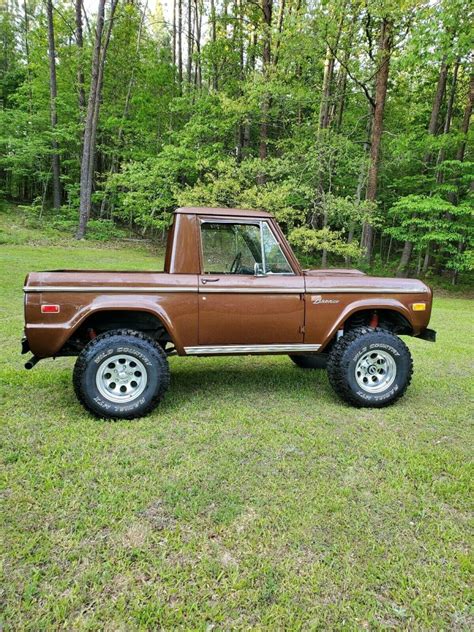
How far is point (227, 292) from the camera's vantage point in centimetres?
353

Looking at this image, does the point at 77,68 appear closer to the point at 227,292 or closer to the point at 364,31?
the point at 364,31

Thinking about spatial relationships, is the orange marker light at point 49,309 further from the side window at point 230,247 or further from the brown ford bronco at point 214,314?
the side window at point 230,247

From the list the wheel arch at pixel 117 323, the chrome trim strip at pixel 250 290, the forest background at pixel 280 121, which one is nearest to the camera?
the wheel arch at pixel 117 323

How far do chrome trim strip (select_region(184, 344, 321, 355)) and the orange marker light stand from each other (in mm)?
1122

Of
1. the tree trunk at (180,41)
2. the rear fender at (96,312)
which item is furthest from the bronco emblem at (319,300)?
the tree trunk at (180,41)

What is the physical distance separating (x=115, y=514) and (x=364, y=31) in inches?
688

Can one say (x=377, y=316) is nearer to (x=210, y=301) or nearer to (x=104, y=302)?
(x=210, y=301)

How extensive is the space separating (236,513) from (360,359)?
206 cm

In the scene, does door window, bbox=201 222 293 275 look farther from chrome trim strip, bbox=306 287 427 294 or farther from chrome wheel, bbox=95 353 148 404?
chrome wheel, bbox=95 353 148 404

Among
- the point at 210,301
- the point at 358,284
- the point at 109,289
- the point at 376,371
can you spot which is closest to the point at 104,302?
the point at 109,289

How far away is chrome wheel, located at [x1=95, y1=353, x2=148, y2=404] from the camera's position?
3361mm

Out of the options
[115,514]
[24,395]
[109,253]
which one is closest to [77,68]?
[109,253]

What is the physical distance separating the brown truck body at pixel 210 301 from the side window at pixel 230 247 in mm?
26

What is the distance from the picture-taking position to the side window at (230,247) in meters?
3.68
